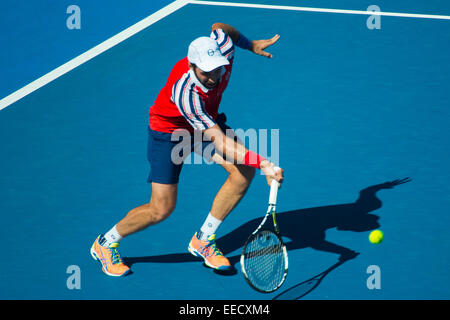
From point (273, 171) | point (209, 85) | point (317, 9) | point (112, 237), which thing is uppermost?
point (317, 9)

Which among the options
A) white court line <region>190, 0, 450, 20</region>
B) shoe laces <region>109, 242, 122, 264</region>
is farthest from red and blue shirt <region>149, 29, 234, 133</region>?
white court line <region>190, 0, 450, 20</region>

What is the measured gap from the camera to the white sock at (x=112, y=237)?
707 cm

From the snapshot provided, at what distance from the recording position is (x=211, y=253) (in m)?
7.17

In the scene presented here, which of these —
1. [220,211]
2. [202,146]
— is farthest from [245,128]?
[220,211]

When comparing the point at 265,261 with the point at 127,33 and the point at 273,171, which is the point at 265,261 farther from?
the point at 127,33

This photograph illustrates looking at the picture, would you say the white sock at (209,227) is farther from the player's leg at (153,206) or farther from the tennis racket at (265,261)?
the tennis racket at (265,261)

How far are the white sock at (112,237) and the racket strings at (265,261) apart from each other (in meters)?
1.36

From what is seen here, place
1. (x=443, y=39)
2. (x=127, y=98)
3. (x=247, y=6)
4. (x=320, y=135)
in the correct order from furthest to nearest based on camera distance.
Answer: (x=247, y=6)
(x=443, y=39)
(x=127, y=98)
(x=320, y=135)

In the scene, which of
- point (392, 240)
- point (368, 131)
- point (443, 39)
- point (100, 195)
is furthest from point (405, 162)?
point (100, 195)

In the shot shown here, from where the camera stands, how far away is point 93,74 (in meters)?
10.3

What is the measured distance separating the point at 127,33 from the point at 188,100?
16.8 ft

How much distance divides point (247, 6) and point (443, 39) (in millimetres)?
3012

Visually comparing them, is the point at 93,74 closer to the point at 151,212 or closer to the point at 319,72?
the point at 319,72

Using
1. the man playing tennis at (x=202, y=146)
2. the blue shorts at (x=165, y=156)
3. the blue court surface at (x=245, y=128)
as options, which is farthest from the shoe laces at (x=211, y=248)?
the blue shorts at (x=165, y=156)
